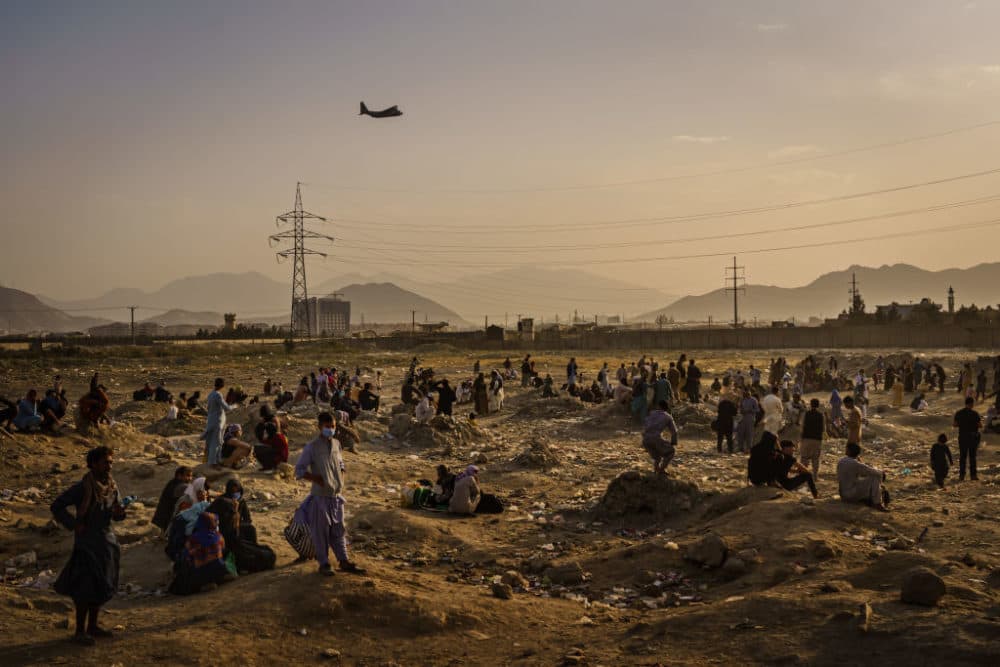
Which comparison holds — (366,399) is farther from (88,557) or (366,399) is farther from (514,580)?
(88,557)

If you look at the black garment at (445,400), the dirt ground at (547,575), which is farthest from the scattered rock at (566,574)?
the black garment at (445,400)

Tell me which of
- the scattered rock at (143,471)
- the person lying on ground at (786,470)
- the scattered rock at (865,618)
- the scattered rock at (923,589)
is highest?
the person lying on ground at (786,470)

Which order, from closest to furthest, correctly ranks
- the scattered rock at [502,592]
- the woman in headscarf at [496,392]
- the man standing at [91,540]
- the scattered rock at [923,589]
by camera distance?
1. the man standing at [91,540]
2. the scattered rock at [923,589]
3. the scattered rock at [502,592]
4. the woman in headscarf at [496,392]

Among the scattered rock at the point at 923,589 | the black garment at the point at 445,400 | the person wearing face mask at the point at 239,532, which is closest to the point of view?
the scattered rock at the point at 923,589

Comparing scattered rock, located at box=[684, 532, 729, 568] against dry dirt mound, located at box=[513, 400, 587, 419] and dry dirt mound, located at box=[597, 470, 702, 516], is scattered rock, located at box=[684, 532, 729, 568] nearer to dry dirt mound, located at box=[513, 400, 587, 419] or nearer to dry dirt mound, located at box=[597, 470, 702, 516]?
dry dirt mound, located at box=[597, 470, 702, 516]

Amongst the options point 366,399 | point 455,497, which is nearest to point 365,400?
point 366,399

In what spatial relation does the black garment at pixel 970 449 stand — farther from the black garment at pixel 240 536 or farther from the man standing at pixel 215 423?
the man standing at pixel 215 423

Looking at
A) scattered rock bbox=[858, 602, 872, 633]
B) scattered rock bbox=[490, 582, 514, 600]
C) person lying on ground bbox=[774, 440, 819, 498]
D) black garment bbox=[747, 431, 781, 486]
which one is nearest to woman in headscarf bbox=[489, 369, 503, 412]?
black garment bbox=[747, 431, 781, 486]
